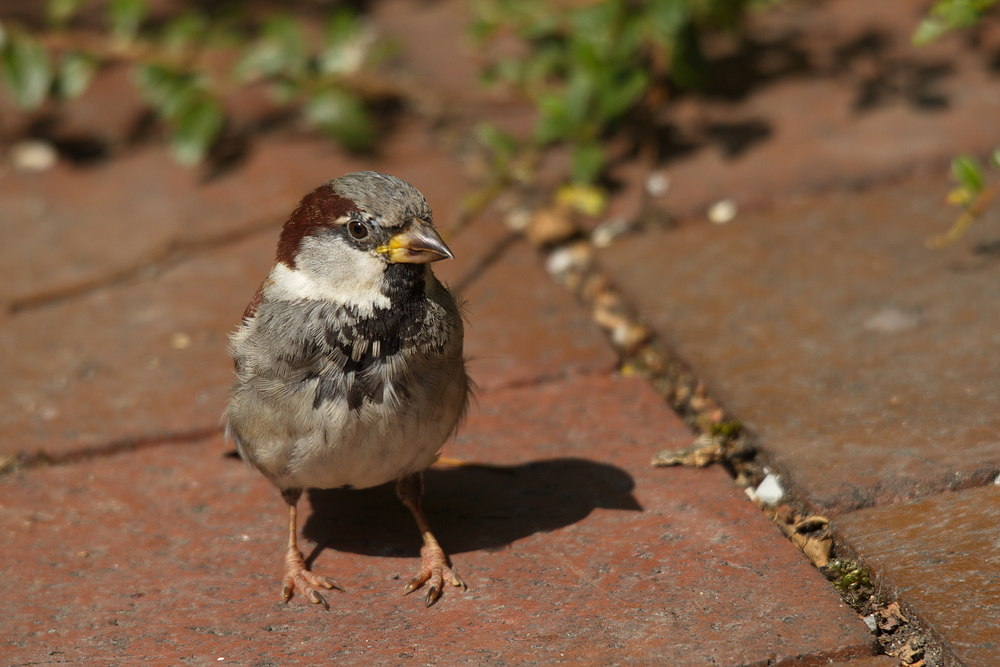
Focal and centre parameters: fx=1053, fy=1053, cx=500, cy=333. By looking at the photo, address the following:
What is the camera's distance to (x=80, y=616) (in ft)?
8.52

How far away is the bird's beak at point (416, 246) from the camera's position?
104 inches

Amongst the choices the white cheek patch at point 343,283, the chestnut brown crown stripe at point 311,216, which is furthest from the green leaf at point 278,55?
the white cheek patch at point 343,283

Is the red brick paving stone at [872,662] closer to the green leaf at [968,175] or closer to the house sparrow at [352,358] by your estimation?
the house sparrow at [352,358]

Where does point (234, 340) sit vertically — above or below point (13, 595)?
above

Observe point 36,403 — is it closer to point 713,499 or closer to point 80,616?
point 80,616

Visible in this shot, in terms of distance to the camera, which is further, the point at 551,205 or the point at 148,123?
the point at 148,123

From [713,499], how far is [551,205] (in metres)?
1.94

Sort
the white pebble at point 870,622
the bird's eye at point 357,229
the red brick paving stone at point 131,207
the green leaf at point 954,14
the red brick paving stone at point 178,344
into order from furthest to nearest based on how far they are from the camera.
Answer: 1. the red brick paving stone at point 131,207
2. the red brick paving stone at point 178,344
3. the green leaf at point 954,14
4. the bird's eye at point 357,229
5. the white pebble at point 870,622

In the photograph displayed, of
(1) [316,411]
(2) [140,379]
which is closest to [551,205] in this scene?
(2) [140,379]

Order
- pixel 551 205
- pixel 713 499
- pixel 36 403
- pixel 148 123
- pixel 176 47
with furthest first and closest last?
1. pixel 148 123
2. pixel 176 47
3. pixel 551 205
4. pixel 36 403
5. pixel 713 499

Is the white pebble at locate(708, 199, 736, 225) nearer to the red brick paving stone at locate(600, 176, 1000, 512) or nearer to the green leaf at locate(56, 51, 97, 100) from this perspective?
the red brick paving stone at locate(600, 176, 1000, 512)

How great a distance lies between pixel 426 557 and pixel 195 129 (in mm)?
2817

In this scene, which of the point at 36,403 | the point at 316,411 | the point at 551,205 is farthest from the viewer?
the point at 551,205

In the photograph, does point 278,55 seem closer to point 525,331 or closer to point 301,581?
point 525,331
